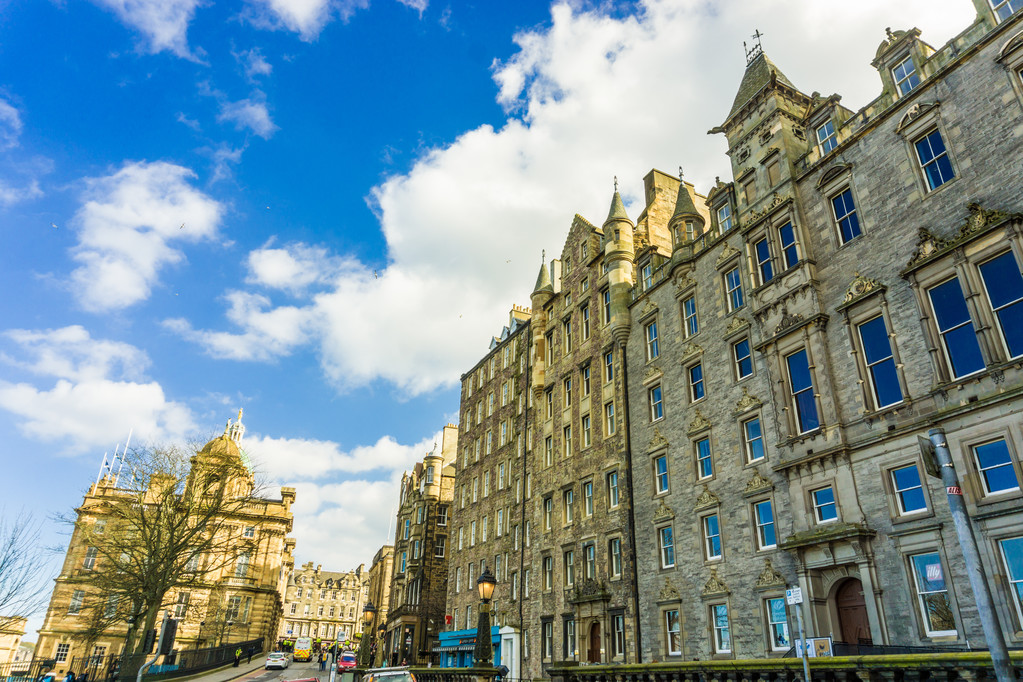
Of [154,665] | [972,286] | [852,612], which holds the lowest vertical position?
[154,665]

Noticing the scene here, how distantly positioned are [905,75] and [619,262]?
16034 millimetres

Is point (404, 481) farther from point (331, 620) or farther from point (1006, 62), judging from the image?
point (331, 620)

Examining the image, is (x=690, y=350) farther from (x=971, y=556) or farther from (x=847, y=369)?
(x=971, y=556)

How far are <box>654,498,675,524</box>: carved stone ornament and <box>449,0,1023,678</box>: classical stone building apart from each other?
82mm

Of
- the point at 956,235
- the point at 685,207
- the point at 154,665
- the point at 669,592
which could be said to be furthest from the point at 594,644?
the point at 956,235

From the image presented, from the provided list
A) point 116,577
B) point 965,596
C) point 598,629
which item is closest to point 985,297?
point 965,596

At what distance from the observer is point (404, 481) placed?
7325 cm

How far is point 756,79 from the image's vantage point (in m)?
28.3

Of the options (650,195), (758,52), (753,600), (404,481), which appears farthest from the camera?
(404,481)

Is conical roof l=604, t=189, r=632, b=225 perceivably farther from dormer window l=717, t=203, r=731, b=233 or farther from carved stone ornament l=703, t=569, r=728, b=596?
carved stone ornament l=703, t=569, r=728, b=596

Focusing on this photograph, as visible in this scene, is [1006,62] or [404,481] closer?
[1006,62]

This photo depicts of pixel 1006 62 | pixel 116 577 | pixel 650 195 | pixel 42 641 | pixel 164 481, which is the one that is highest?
pixel 650 195

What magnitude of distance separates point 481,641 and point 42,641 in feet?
214

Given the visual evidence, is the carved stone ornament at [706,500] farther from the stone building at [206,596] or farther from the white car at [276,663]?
the stone building at [206,596]
